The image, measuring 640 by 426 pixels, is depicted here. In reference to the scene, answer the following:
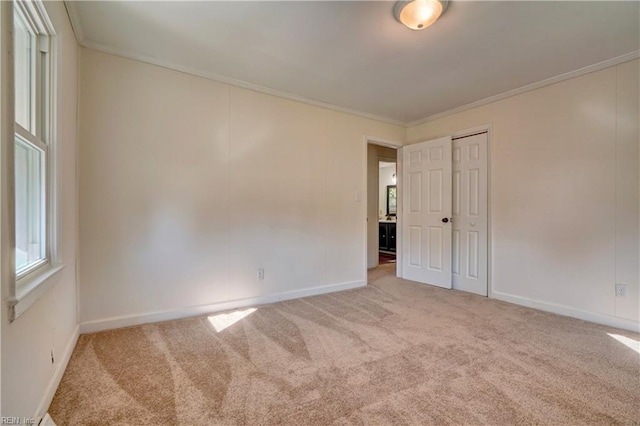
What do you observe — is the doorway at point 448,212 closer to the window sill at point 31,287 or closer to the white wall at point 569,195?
the white wall at point 569,195

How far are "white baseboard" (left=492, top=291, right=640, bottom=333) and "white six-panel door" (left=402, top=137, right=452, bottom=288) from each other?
2.34 feet

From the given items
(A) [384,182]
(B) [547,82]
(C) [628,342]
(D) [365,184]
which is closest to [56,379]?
(D) [365,184]

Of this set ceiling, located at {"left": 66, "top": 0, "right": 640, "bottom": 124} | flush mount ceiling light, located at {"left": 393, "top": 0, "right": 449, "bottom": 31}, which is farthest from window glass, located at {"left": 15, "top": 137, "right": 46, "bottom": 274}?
flush mount ceiling light, located at {"left": 393, "top": 0, "right": 449, "bottom": 31}

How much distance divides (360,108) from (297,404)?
3435 millimetres

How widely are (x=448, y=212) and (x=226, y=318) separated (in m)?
3.05

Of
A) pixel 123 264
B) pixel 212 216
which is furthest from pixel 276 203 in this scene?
pixel 123 264

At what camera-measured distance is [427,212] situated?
4137 mm

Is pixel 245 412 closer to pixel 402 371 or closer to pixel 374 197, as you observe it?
pixel 402 371

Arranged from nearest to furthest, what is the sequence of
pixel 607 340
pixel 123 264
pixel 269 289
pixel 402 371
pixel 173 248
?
1. pixel 402 371
2. pixel 607 340
3. pixel 123 264
4. pixel 173 248
5. pixel 269 289

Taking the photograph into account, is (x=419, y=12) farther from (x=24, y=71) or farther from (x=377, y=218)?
(x=377, y=218)

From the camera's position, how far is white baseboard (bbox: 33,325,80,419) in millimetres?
1393

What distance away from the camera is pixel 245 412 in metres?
1.45

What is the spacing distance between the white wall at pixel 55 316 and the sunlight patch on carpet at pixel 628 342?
373cm

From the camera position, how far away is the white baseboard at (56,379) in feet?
4.57
